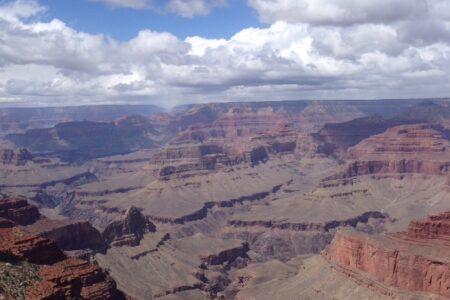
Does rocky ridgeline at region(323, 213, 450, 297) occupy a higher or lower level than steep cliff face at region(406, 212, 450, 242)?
lower

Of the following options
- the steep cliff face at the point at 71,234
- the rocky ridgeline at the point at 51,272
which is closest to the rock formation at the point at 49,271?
the rocky ridgeline at the point at 51,272

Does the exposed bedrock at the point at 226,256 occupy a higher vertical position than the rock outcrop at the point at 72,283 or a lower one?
lower

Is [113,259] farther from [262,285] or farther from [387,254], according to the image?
[387,254]

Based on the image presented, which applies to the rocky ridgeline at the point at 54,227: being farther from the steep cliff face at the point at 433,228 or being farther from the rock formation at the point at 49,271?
the steep cliff face at the point at 433,228

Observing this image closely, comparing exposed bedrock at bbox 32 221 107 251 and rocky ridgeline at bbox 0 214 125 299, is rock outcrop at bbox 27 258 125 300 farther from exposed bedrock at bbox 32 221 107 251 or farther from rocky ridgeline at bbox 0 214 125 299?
exposed bedrock at bbox 32 221 107 251

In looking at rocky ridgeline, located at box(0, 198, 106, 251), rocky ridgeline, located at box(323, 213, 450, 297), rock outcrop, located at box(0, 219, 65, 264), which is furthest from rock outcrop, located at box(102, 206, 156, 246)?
rock outcrop, located at box(0, 219, 65, 264)

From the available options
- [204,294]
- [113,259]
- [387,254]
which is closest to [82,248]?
[113,259]
